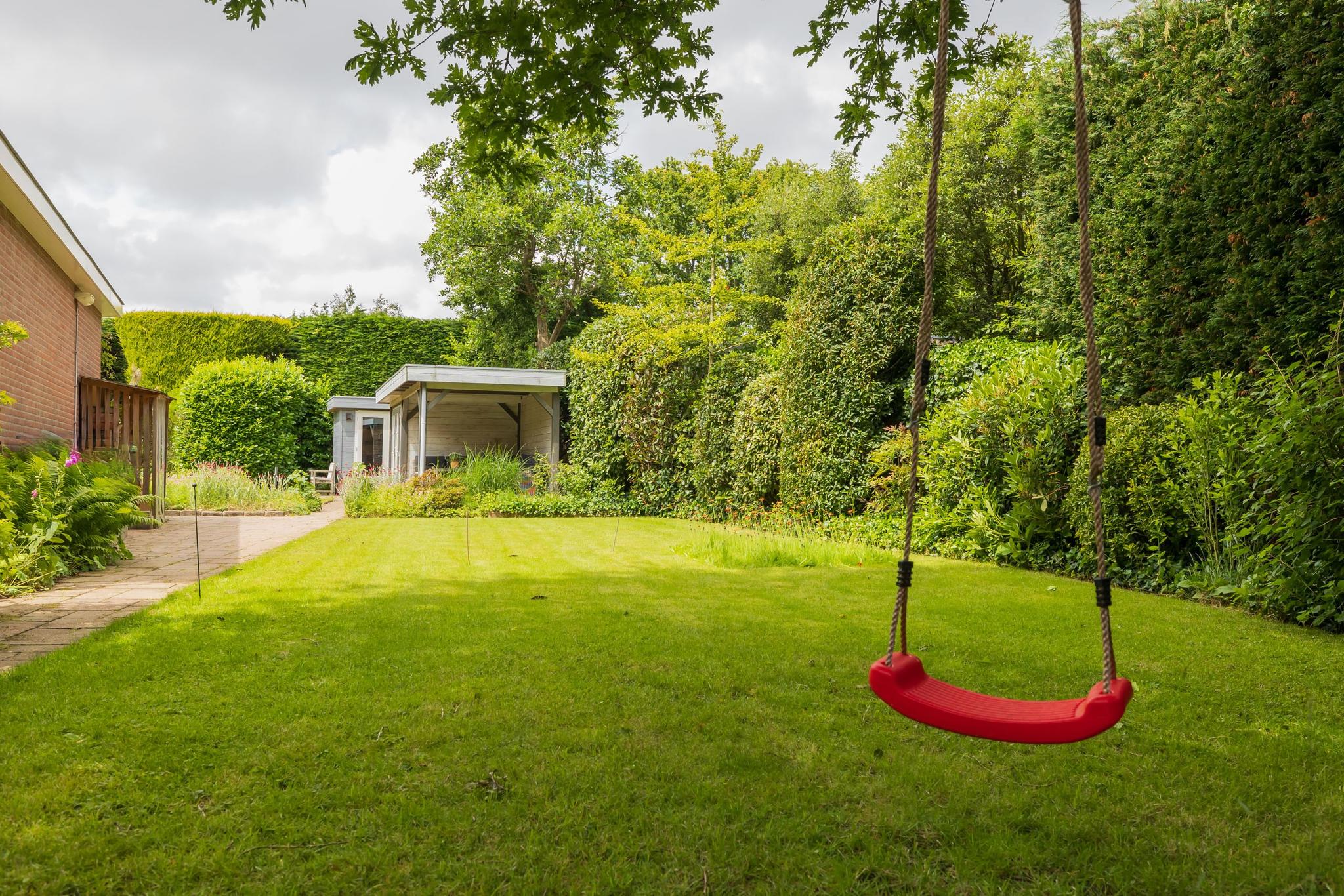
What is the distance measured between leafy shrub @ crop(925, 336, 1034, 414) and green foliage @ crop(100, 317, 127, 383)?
23.1 meters

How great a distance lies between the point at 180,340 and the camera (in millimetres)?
23500

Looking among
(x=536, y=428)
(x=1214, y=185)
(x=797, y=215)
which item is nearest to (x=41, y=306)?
(x=536, y=428)

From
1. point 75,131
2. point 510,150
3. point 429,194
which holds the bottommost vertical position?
point 510,150

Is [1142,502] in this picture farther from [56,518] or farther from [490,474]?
[490,474]

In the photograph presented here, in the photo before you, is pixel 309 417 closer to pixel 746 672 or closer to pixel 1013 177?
pixel 1013 177

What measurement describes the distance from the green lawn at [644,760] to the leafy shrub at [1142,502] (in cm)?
105

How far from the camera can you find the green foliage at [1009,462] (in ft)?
23.3

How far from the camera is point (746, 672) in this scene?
152 inches


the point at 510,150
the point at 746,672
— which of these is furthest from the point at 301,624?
the point at 510,150

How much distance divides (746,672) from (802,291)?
25.0 feet

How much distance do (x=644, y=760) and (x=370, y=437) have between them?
73.4 ft

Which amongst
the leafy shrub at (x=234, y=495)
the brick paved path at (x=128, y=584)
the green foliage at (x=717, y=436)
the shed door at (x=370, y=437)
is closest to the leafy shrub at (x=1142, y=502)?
the green foliage at (x=717, y=436)

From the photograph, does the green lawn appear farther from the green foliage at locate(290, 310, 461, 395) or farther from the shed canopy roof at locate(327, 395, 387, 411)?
the green foliage at locate(290, 310, 461, 395)

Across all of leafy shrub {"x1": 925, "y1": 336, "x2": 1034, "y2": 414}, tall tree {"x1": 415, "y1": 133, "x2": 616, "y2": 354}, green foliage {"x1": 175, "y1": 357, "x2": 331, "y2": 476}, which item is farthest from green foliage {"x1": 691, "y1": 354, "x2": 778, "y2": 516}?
green foliage {"x1": 175, "y1": 357, "x2": 331, "y2": 476}
